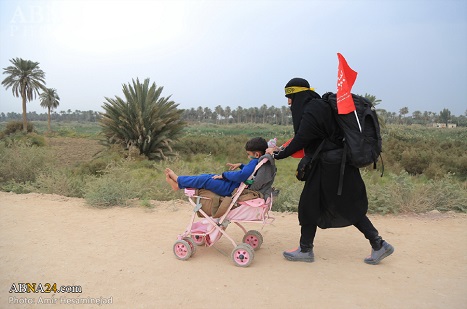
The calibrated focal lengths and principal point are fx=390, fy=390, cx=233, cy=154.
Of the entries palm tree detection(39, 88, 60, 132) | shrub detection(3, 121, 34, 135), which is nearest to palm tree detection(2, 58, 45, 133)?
shrub detection(3, 121, 34, 135)

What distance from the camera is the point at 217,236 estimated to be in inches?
175

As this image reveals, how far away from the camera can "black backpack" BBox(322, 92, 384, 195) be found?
3.86 m

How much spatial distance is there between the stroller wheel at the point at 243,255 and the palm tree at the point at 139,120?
42.3 feet

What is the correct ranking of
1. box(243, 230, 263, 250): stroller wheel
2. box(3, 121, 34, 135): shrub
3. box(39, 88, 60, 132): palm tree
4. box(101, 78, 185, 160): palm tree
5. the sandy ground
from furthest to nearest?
box(39, 88, 60, 132): palm tree → box(3, 121, 34, 135): shrub → box(101, 78, 185, 160): palm tree → box(243, 230, 263, 250): stroller wheel → the sandy ground

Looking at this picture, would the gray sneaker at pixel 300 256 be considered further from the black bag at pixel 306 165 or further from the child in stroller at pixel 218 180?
the child in stroller at pixel 218 180

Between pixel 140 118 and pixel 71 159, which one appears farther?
pixel 71 159

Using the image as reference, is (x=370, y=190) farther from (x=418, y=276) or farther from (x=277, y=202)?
(x=418, y=276)

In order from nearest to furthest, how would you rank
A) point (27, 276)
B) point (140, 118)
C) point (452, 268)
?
point (27, 276)
point (452, 268)
point (140, 118)

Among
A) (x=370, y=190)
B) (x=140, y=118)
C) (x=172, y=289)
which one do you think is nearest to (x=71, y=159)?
(x=140, y=118)

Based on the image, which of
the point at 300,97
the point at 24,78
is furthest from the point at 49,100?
the point at 300,97

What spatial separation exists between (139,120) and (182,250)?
1293 cm

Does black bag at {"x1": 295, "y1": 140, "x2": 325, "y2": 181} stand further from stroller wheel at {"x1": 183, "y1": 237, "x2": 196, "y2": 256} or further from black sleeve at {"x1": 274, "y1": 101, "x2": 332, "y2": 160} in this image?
stroller wheel at {"x1": 183, "y1": 237, "x2": 196, "y2": 256}

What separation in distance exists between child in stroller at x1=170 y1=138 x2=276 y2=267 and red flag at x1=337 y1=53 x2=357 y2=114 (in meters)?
0.91

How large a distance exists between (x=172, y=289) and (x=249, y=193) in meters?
1.30
